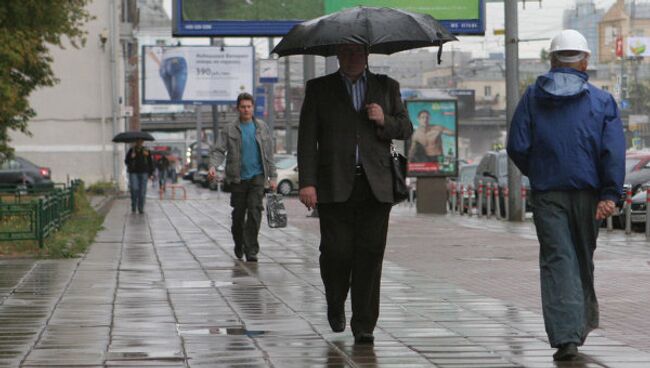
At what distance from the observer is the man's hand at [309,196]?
857 cm

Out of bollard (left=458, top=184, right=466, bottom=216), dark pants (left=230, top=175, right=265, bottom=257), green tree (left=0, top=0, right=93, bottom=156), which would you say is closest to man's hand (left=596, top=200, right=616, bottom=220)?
dark pants (left=230, top=175, right=265, bottom=257)

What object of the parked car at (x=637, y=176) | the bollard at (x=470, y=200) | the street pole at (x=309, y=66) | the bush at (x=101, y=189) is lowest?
the bush at (x=101, y=189)

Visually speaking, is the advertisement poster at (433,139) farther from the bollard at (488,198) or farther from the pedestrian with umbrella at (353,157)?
the pedestrian with umbrella at (353,157)

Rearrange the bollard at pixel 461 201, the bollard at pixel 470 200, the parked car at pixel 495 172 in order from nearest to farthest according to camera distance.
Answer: the bollard at pixel 470 200 → the parked car at pixel 495 172 → the bollard at pixel 461 201

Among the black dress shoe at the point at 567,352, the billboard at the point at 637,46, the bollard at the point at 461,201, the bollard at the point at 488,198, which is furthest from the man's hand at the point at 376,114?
the billboard at the point at 637,46

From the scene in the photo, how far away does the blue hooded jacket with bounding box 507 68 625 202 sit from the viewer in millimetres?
8023

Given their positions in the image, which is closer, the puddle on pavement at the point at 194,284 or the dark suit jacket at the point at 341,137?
the dark suit jacket at the point at 341,137

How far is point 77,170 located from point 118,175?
171cm

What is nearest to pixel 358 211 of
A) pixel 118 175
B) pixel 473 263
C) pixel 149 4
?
pixel 473 263

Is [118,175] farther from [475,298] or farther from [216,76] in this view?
[475,298]

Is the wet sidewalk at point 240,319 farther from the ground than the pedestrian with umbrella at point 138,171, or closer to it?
closer to it

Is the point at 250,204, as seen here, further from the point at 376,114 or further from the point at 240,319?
the point at 376,114

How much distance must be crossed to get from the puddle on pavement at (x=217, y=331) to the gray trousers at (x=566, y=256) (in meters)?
1.95

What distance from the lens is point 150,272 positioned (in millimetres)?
14031
